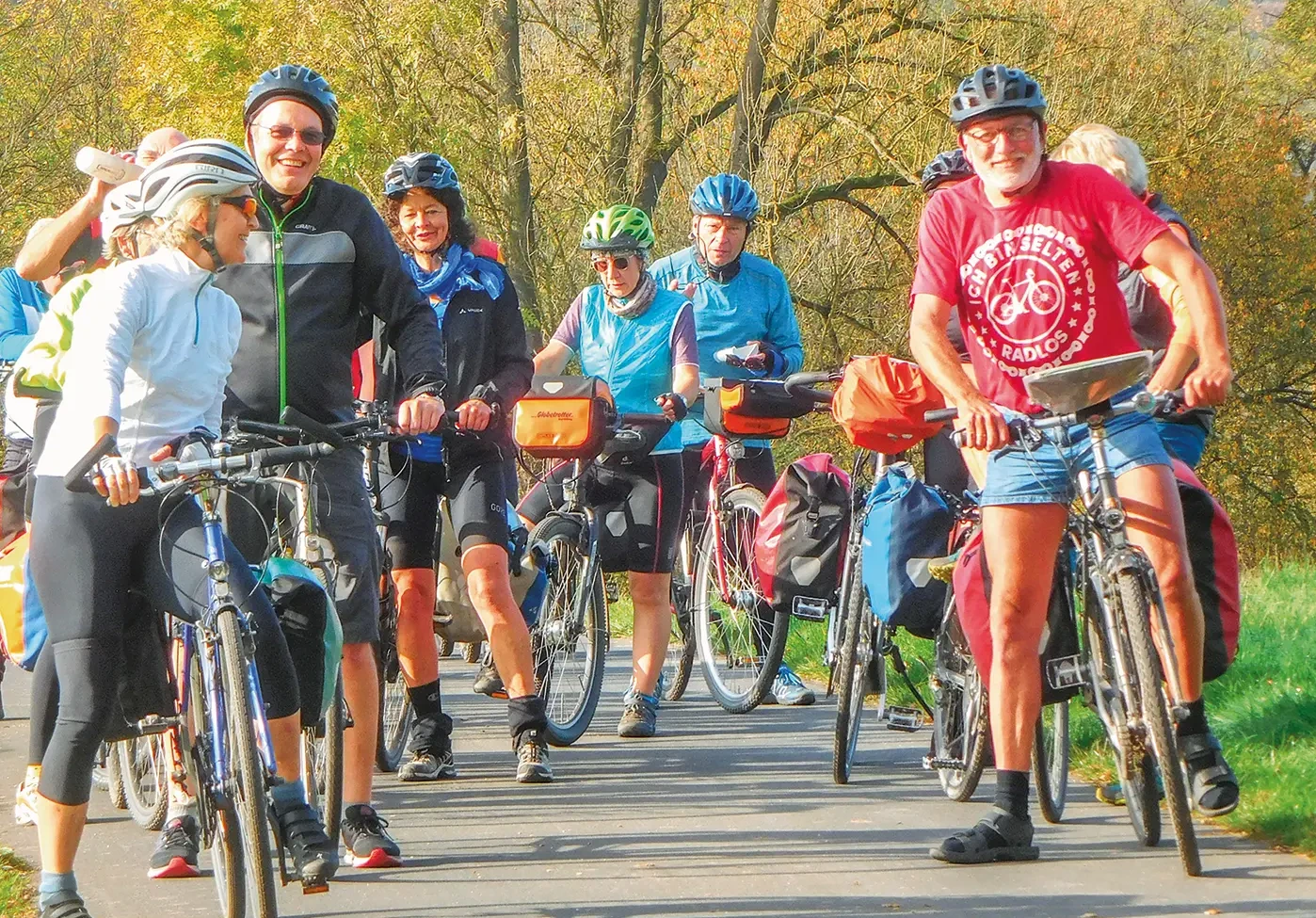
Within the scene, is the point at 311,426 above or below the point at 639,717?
above

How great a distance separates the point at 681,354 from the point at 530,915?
3693 millimetres

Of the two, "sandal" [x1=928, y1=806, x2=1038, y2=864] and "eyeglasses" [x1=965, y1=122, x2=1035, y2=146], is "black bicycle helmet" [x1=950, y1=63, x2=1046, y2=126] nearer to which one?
"eyeglasses" [x1=965, y1=122, x2=1035, y2=146]

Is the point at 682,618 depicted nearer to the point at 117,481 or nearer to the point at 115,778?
the point at 115,778

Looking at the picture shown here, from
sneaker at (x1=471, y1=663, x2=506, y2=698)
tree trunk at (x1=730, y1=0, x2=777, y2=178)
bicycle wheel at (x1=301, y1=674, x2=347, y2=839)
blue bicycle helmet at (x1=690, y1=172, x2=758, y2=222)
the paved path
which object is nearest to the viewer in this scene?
the paved path

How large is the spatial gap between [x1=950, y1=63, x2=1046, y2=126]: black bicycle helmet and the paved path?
6.95ft

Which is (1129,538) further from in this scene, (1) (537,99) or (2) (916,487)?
(1) (537,99)

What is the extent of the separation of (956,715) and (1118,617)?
3.89ft

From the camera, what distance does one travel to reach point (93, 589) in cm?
447

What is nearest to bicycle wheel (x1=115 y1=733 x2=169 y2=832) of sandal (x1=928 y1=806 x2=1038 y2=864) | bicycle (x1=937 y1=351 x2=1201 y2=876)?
sandal (x1=928 y1=806 x2=1038 y2=864)

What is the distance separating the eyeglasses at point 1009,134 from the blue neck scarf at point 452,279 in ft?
8.02

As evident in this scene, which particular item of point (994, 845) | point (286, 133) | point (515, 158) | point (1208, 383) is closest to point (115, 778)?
point (286, 133)

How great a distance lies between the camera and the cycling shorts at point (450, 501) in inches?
267

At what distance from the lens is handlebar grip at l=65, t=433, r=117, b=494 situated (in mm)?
4164

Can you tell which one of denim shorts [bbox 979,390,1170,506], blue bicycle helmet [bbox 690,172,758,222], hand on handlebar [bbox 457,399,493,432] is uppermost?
blue bicycle helmet [bbox 690,172,758,222]
